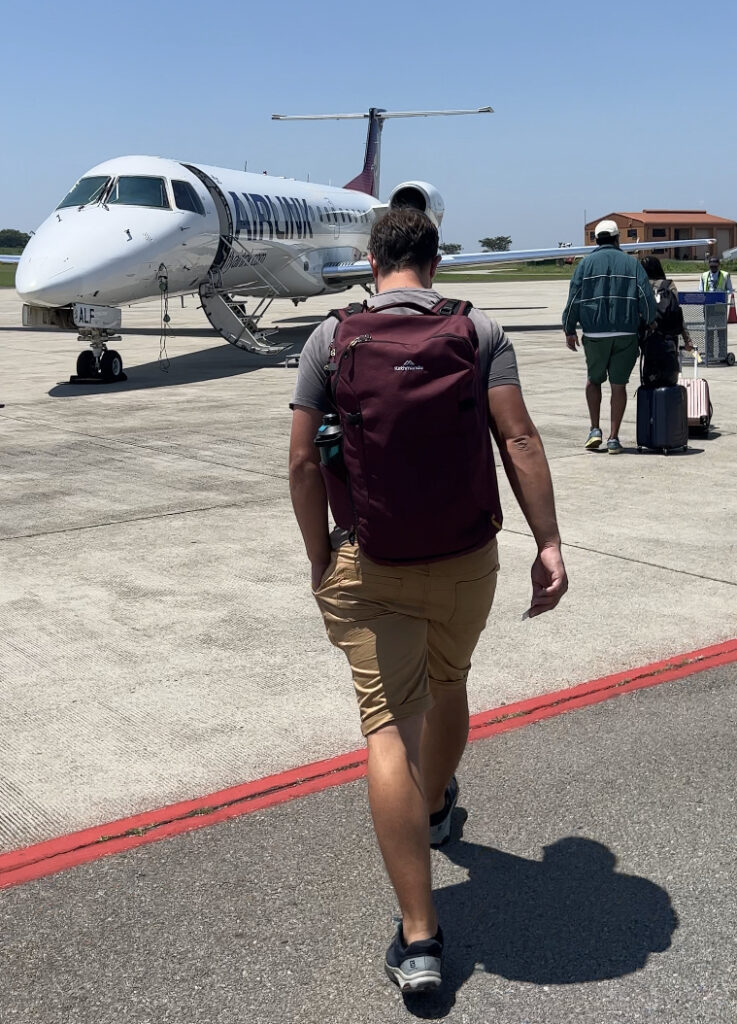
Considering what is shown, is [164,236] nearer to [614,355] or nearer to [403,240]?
[614,355]

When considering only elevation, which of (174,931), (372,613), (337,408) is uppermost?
(337,408)

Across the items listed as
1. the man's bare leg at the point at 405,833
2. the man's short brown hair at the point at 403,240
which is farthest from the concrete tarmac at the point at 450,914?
the man's short brown hair at the point at 403,240

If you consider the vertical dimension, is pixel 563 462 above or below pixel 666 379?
below

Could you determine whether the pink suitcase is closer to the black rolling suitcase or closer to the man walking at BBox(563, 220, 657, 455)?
the black rolling suitcase

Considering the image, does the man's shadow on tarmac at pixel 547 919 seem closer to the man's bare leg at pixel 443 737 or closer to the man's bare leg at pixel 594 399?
the man's bare leg at pixel 443 737

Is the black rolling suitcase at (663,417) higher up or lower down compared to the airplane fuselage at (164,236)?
lower down

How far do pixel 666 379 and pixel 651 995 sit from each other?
24.7 ft

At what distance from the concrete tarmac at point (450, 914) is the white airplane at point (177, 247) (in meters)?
13.2

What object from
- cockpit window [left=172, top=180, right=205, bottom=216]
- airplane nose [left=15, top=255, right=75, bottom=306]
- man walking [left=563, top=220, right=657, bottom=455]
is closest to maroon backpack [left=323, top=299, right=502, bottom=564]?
man walking [left=563, top=220, right=657, bottom=455]

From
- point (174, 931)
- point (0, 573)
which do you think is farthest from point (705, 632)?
point (0, 573)

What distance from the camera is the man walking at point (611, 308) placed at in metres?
9.60

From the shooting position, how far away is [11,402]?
1517 centimetres

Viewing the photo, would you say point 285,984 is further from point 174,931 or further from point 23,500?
point 23,500

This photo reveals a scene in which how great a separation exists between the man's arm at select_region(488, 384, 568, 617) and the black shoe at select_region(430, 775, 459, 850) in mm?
775
